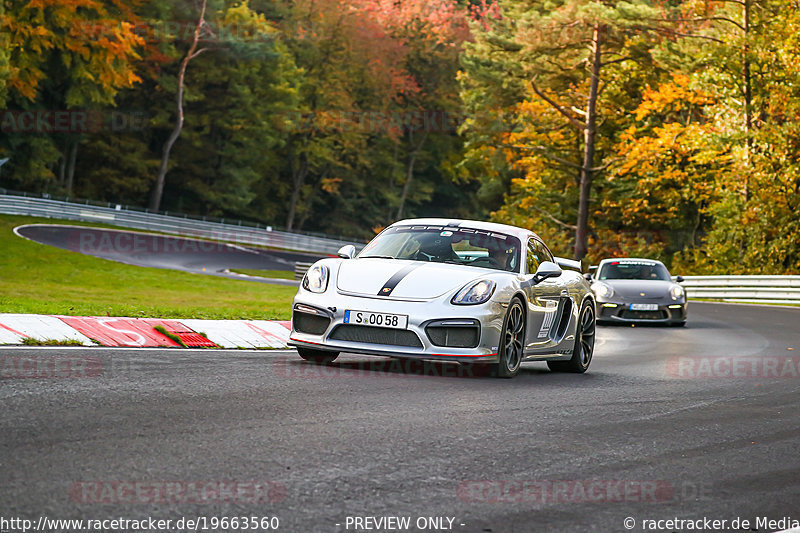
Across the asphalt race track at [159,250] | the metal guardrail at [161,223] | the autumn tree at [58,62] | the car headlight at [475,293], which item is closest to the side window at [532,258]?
the car headlight at [475,293]

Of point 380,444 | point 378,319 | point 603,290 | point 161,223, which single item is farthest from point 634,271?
point 161,223

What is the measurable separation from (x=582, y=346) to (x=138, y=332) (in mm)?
4768

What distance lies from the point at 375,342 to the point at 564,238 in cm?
4606

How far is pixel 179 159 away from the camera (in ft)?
232

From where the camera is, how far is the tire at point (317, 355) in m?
10.2

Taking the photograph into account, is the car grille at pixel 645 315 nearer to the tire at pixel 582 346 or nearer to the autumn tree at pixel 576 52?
the tire at pixel 582 346

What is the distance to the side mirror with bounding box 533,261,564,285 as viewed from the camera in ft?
34.6

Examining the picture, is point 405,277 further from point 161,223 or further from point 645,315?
point 161,223

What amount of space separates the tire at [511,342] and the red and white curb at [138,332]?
124 inches

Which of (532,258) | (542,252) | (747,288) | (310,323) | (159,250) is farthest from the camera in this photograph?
(159,250)

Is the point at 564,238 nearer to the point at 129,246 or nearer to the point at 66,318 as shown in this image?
the point at 129,246

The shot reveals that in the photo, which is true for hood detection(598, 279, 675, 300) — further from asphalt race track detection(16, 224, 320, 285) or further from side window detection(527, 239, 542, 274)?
asphalt race track detection(16, 224, 320, 285)

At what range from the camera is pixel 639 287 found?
21.7 metres

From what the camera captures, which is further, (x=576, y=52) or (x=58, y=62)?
(x=58, y=62)
